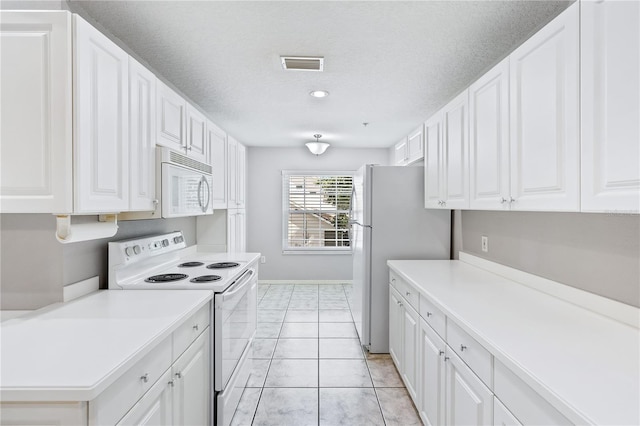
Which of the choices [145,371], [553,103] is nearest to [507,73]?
[553,103]

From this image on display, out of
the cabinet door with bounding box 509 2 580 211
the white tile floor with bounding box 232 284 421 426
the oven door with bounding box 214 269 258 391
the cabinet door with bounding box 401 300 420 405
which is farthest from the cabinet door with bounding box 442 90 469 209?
the oven door with bounding box 214 269 258 391

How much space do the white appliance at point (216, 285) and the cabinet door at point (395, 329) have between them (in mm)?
1193

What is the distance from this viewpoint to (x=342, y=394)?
2377 mm

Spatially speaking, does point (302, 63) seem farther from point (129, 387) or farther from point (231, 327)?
point (129, 387)

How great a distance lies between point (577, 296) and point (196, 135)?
105 inches

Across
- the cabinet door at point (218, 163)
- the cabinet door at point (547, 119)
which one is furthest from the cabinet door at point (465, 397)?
the cabinet door at point (218, 163)

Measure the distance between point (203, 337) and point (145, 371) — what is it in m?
0.61

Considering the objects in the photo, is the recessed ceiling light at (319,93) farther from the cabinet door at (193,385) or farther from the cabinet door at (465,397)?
the cabinet door at (465,397)

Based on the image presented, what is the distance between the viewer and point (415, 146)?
374 cm

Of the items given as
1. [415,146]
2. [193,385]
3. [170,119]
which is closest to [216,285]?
[193,385]

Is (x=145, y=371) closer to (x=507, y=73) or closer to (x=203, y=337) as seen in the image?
(x=203, y=337)

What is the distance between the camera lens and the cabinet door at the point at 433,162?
2504 mm

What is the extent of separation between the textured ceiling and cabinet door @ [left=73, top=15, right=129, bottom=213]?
458 mm

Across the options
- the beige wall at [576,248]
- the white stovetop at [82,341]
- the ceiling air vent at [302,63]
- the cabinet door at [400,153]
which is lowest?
the white stovetop at [82,341]
